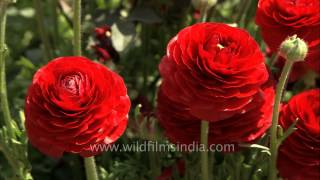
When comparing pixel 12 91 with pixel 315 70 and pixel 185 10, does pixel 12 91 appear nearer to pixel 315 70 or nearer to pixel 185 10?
pixel 185 10

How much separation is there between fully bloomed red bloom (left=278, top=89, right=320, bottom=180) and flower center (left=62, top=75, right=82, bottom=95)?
284 mm

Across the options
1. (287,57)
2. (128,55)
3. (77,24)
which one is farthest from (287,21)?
(128,55)

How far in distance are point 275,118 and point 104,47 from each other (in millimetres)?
352

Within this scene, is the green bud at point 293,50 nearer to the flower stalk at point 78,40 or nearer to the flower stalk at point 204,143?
the flower stalk at point 204,143

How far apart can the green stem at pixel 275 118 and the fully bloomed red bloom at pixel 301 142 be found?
3 centimetres

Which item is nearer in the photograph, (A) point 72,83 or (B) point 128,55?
(A) point 72,83

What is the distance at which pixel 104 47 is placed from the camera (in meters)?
0.97

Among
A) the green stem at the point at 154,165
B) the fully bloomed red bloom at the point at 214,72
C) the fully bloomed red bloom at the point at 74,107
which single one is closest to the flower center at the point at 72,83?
the fully bloomed red bloom at the point at 74,107

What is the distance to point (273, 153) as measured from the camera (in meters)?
0.76

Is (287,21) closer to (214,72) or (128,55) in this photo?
(214,72)

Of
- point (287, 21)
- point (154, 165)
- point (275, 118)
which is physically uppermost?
point (287, 21)

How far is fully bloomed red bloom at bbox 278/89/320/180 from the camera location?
2.56ft

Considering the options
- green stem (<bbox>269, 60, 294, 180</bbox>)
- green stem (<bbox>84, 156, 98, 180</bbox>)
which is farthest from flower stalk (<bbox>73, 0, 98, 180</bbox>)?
green stem (<bbox>269, 60, 294, 180</bbox>)

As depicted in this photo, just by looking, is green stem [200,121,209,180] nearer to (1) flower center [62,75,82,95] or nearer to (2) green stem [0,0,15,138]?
(1) flower center [62,75,82,95]
